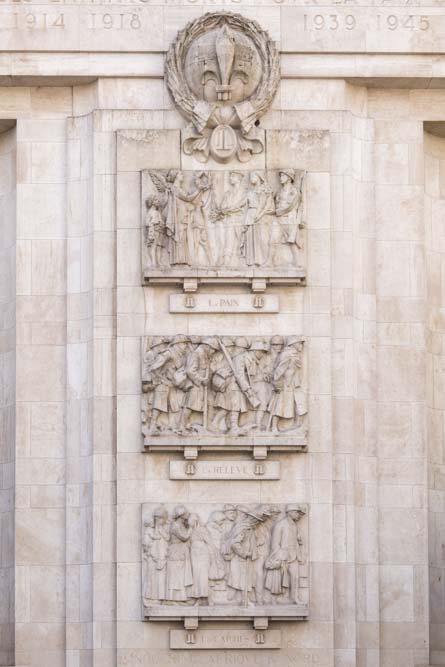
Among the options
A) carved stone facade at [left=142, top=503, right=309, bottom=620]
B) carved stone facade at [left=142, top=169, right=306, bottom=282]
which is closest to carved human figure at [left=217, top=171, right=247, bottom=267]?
carved stone facade at [left=142, top=169, right=306, bottom=282]

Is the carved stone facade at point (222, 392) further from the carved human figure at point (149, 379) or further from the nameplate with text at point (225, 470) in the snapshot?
the nameplate with text at point (225, 470)

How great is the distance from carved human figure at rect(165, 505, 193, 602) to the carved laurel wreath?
568cm

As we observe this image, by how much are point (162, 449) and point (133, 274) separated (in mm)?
2497

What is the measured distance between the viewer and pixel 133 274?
37.9m

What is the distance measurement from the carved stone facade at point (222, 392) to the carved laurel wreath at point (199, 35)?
330cm

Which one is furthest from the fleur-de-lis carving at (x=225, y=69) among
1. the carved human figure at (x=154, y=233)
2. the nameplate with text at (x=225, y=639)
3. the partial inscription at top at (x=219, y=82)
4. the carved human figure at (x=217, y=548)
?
the nameplate with text at (x=225, y=639)

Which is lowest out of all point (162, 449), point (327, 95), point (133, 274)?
point (162, 449)

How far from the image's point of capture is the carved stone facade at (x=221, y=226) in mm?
37750

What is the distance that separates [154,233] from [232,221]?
43.3 inches

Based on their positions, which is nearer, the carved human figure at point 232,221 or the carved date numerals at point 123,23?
the carved human figure at point 232,221

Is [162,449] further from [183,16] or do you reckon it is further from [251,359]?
[183,16]

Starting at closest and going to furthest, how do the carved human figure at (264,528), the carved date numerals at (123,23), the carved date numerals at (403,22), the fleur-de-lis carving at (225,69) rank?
the carved human figure at (264,528)
the fleur-de-lis carving at (225,69)
the carved date numerals at (123,23)
the carved date numerals at (403,22)

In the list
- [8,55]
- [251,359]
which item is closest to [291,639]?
[251,359]

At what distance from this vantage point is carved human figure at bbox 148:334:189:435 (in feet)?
123
